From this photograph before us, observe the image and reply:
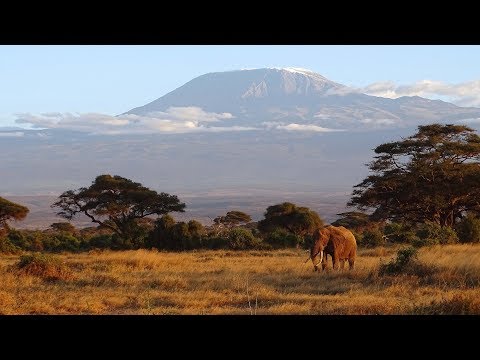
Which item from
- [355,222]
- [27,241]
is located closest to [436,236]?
[27,241]

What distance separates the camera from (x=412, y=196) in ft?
94.0

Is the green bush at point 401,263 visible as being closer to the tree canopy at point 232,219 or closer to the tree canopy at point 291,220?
the tree canopy at point 291,220

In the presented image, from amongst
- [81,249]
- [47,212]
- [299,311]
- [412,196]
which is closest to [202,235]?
[81,249]

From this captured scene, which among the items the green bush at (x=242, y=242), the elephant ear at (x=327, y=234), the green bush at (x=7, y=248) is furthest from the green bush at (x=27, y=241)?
the elephant ear at (x=327, y=234)

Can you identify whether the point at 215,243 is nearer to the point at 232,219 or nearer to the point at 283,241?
the point at 283,241

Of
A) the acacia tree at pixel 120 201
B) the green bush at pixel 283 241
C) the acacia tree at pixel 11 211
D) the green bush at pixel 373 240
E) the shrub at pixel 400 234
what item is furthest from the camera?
the acacia tree at pixel 120 201

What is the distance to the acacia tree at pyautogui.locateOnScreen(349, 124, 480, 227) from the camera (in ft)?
92.4

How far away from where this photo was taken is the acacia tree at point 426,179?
28.2 meters

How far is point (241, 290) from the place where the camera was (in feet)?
35.8

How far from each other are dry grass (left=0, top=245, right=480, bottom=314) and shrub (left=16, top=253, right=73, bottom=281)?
0.62 ft

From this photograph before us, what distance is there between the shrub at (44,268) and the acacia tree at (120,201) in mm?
19919
